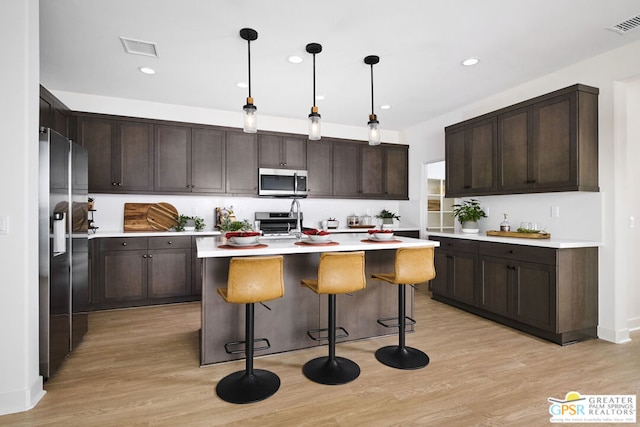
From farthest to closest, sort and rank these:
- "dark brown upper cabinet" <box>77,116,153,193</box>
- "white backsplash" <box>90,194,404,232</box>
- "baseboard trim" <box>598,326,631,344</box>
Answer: "white backsplash" <box>90,194,404,232</box> → "dark brown upper cabinet" <box>77,116,153,193</box> → "baseboard trim" <box>598,326,631,344</box>

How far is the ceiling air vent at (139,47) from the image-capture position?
2922 millimetres

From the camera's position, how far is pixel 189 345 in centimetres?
301

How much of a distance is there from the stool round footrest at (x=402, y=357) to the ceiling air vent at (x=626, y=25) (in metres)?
3.08

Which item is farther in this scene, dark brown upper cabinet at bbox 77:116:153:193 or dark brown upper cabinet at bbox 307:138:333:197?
A: dark brown upper cabinet at bbox 307:138:333:197

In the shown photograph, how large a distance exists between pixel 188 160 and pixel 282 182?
1.38 m

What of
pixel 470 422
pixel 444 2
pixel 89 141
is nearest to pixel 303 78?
pixel 444 2

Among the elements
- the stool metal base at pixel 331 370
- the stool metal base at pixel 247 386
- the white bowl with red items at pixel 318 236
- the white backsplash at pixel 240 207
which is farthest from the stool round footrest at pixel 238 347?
the white backsplash at pixel 240 207

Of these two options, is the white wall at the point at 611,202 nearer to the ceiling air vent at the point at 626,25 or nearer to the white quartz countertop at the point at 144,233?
the ceiling air vent at the point at 626,25

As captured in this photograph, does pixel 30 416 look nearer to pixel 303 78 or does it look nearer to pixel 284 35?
pixel 284 35

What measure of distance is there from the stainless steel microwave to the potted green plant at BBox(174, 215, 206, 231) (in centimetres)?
95

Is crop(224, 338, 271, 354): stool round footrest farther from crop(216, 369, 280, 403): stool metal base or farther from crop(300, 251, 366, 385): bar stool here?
crop(300, 251, 366, 385): bar stool

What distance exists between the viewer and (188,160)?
15.4 feet

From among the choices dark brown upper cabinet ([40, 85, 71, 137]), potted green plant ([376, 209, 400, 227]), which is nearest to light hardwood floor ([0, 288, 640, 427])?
dark brown upper cabinet ([40, 85, 71, 137])

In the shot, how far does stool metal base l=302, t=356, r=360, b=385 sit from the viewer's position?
236 cm
